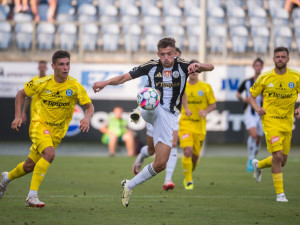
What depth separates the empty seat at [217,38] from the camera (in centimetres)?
2038

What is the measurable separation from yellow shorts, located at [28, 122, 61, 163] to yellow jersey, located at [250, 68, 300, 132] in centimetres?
297

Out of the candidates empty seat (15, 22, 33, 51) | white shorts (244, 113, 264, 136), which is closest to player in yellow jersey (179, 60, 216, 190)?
white shorts (244, 113, 264, 136)

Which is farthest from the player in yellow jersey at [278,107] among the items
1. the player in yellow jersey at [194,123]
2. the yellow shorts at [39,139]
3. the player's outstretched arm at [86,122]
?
the yellow shorts at [39,139]

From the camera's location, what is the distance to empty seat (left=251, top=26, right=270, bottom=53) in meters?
20.6

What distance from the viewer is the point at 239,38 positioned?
21531mm

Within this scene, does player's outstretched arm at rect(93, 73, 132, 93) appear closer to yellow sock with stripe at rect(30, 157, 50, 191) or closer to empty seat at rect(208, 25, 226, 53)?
yellow sock with stripe at rect(30, 157, 50, 191)

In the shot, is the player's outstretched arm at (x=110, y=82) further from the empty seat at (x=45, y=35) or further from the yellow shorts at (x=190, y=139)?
the empty seat at (x=45, y=35)

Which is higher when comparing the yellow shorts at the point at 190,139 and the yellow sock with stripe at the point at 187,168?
the yellow shorts at the point at 190,139

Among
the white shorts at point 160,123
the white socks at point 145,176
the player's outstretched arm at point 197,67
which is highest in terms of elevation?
the player's outstretched arm at point 197,67

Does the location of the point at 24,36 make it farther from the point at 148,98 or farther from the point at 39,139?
the point at 148,98

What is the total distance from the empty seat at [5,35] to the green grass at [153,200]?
24.4ft

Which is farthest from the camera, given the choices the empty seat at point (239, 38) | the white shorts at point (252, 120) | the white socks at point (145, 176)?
the empty seat at point (239, 38)

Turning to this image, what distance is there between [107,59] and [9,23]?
334cm

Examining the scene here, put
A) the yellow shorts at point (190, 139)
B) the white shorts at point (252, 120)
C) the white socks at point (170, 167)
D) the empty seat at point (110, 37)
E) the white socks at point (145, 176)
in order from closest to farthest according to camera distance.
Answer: the white socks at point (145, 176), the white socks at point (170, 167), the yellow shorts at point (190, 139), the white shorts at point (252, 120), the empty seat at point (110, 37)
